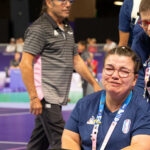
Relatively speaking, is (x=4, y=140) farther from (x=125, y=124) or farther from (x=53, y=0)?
(x=125, y=124)

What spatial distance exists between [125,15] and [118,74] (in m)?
0.97

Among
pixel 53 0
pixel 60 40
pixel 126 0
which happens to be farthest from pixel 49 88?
pixel 126 0

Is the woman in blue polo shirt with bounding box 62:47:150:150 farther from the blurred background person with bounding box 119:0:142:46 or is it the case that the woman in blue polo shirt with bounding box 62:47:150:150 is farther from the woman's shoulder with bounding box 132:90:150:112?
the blurred background person with bounding box 119:0:142:46

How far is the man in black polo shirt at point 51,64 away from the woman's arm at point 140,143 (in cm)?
140

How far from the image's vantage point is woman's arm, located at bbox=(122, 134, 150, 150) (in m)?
1.96

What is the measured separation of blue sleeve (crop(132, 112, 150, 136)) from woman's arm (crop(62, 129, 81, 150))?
35 cm

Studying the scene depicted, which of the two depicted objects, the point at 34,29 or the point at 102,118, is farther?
the point at 34,29

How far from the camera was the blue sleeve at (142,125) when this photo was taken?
2.00 meters

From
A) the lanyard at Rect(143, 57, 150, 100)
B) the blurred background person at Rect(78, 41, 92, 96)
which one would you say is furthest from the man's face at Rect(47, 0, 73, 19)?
the blurred background person at Rect(78, 41, 92, 96)

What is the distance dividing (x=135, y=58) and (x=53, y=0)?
5.28 feet

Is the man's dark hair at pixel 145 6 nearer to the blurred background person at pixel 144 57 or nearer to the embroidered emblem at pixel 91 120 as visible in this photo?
the blurred background person at pixel 144 57

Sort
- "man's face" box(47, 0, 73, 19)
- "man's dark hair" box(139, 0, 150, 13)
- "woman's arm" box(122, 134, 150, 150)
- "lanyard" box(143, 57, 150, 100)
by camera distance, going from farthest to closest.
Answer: "man's face" box(47, 0, 73, 19)
"lanyard" box(143, 57, 150, 100)
"man's dark hair" box(139, 0, 150, 13)
"woman's arm" box(122, 134, 150, 150)

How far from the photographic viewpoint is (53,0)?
348 cm

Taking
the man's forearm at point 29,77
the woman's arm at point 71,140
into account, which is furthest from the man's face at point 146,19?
the man's forearm at point 29,77
